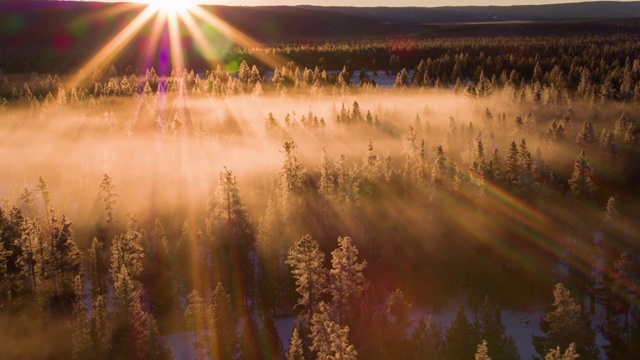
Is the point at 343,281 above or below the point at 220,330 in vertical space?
above

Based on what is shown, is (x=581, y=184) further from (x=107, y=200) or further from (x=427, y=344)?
(x=107, y=200)

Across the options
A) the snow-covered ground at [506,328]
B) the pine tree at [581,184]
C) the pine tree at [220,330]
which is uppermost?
the pine tree at [581,184]

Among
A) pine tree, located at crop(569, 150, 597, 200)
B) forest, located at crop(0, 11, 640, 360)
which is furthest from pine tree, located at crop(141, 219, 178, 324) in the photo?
pine tree, located at crop(569, 150, 597, 200)

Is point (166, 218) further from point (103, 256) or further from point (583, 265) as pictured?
point (583, 265)

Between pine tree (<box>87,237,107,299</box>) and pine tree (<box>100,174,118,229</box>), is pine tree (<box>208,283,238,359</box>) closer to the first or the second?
pine tree (<box>87,237,107,299</box>)

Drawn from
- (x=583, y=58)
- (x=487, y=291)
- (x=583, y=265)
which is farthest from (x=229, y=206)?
(x=583, y=58)

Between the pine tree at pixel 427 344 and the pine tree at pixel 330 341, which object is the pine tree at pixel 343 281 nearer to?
the pine tree at pixel 330 341

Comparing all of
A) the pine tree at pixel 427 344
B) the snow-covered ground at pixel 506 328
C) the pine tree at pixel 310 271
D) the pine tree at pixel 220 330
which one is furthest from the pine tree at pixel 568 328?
the pine tree at pixel 220 330

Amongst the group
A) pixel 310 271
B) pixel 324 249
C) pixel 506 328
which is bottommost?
pixel 506 328

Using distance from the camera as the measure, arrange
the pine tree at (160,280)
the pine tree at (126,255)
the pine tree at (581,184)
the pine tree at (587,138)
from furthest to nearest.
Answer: the pine tree at (587,138), the pine tree at (581,184), the pine tree at (160,280), the pine tree at (126,255)

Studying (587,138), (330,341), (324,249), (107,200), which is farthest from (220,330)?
(587,138)

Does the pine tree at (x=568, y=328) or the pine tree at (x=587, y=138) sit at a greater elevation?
the pine tree at (x=587, y=138)
